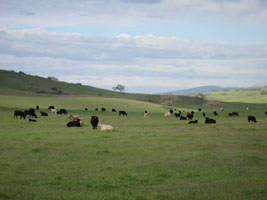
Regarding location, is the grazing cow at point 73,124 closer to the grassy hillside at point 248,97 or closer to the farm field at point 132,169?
the farm field at point 132,169

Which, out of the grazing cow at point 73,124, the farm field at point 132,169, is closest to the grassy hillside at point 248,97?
the grazing cow at point 73,124

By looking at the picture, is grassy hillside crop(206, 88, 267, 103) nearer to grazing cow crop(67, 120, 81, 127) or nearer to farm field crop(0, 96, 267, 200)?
grazing cow crop(67, 120, 81, 127)

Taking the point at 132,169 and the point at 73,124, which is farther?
the point at 73,124

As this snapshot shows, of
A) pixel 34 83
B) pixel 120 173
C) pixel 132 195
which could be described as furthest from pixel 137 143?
pixel 34 83

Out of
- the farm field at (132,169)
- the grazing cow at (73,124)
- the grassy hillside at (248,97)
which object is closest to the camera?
the farm field at (132,169)

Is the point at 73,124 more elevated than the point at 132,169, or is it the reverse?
the point at 73,124

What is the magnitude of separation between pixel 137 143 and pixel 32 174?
852 centimetres

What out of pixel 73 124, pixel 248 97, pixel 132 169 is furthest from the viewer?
pixel 248 97

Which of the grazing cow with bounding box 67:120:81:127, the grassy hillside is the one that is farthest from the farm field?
the grassy hillside

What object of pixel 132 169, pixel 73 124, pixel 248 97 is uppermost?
pixel 248 97

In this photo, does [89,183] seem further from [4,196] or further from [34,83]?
[34,83]

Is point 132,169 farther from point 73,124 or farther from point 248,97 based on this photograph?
point 248,97

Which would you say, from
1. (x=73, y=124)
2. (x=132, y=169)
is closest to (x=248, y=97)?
(x=73, y=124)

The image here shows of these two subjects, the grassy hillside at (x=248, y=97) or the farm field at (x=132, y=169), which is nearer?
the farm field at (x=132, y=169)
